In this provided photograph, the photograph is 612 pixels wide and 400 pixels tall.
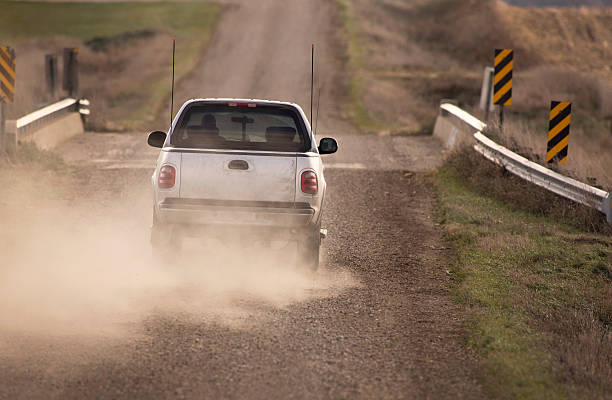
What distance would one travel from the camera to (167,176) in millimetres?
7914

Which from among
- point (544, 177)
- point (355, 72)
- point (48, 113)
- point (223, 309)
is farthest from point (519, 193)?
point (355, 72)

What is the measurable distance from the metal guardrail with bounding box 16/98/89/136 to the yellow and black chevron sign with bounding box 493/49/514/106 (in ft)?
30.2

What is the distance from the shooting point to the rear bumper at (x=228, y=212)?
7883mm

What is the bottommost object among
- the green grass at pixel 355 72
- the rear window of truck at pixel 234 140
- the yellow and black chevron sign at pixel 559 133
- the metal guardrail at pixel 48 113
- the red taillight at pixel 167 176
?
the green grass at pixel 355 72

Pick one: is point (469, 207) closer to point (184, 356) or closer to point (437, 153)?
point (437, 153)

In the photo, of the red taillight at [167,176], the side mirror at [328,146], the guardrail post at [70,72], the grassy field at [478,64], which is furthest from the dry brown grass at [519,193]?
the guardrail post at [70,72]

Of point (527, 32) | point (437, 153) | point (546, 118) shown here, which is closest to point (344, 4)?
point (527, 32)

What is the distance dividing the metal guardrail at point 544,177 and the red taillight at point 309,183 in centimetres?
444

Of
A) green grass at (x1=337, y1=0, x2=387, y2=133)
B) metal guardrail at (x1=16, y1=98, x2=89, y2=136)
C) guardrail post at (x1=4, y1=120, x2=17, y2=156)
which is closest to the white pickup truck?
guardrail post at (x1=4, y1=120, x2=17, y2=156)

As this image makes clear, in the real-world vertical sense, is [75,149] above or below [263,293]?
below

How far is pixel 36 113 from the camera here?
1644 cm

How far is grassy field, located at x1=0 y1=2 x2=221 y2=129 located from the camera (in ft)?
94.2

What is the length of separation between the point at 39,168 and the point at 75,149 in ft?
10.3

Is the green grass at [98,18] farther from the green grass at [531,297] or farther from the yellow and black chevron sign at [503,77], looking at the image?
the green grass at [531,297]
